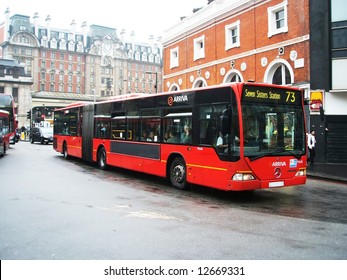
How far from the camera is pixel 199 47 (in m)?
27.5

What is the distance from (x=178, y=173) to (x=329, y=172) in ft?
24.7

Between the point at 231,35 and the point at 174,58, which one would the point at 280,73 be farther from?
the point at 174,58

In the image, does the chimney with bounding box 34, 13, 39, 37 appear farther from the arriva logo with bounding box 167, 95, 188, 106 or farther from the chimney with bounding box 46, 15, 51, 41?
the arriva logo with bounding box 167, 95, 188, 106

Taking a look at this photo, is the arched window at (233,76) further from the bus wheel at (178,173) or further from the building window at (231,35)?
the bus wheel at (178,173)

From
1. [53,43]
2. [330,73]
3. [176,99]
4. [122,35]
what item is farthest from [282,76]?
[122,35]

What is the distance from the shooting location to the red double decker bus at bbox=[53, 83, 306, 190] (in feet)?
28.2

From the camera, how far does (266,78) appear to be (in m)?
21.1

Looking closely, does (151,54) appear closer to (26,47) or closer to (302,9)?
(26,47)

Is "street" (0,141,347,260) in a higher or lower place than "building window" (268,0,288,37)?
lower

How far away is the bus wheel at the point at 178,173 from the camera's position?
10508 millimetres

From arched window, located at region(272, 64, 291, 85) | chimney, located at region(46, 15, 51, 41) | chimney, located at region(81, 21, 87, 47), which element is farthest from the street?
chimney, located at region(81, 21, 87, 47)

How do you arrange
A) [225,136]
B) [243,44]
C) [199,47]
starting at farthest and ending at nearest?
[199,47]
[243,44]
[225,136]

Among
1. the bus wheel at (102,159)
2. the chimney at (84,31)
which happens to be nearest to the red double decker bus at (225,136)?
the bus wheel at (102,159)

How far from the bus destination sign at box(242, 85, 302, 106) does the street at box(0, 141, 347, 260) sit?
2502 millimetres
